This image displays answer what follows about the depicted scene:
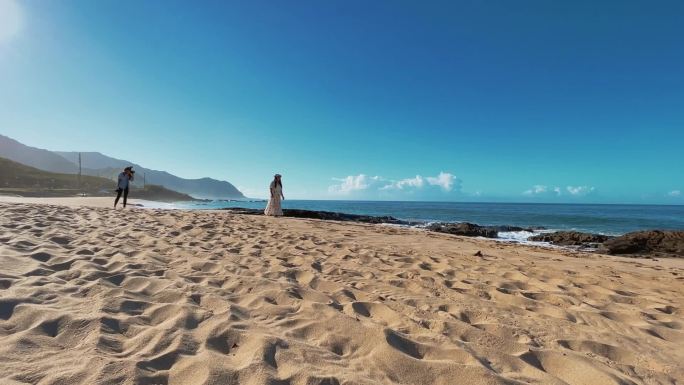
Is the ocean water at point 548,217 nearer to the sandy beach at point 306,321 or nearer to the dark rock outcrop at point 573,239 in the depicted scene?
the dark rock outcrop at point 573,239

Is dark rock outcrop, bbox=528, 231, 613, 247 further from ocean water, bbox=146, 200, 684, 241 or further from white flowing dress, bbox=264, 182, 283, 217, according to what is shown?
white flowing dress, bbox=264, 182, 283, 217

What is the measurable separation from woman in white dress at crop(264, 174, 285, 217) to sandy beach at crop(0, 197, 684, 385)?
9.92 meters

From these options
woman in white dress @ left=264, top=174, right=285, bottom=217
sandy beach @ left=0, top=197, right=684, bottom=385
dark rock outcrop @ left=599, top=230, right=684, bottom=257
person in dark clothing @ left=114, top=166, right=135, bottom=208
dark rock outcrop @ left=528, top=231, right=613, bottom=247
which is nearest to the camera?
sandy beach @ left=0, top=197, right=684, bottom=385

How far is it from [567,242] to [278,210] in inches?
516

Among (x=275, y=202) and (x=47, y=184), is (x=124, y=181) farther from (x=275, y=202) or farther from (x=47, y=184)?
(x=47, y=184)

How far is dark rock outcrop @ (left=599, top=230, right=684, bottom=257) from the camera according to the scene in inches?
432

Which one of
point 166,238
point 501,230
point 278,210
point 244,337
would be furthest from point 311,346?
point 501,230

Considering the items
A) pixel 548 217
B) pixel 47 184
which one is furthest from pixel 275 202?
pixel 47 184

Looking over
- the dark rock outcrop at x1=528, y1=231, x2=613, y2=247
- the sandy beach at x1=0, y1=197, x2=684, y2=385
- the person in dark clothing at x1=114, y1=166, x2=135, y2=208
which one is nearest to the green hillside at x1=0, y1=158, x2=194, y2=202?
the person in dark clothing at x1=114, y1=166, x2=135, y2=208

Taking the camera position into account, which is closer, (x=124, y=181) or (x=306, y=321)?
(x=306, y=321)

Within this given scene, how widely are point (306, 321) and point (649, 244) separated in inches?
556

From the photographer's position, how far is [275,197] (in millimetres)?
15516

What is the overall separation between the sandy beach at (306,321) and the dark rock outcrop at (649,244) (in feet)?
24.6

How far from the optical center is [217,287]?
12.0 feet
